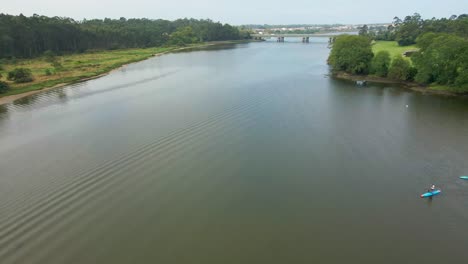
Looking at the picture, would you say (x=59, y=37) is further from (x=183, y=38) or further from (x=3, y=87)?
(x=183, y=38)

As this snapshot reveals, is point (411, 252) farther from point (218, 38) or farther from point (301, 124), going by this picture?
point (218, 38)

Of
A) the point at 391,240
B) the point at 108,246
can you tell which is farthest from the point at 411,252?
the point at 108,246

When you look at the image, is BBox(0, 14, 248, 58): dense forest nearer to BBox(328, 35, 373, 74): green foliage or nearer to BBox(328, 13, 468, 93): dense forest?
BBox(328, 35, 373, 74): green foliage

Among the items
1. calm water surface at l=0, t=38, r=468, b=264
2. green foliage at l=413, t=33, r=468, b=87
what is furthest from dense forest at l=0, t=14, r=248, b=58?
green foliage at l=413, t=33, r=468, b=87

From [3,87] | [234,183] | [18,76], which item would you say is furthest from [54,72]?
[234,183]

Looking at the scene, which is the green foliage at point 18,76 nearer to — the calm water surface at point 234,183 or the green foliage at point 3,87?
the green foliage at point 3,87

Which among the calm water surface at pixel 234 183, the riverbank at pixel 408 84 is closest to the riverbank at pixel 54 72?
the calm water surface at pixel 234 183
